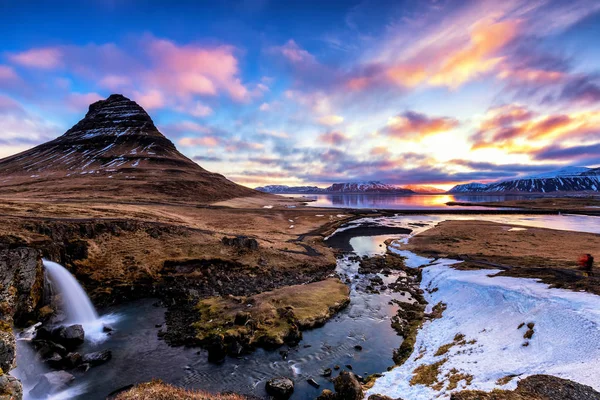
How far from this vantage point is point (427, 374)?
17266 millimetres

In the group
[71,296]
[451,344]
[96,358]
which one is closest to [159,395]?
[96,358]

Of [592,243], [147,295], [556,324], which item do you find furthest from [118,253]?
[592,243]

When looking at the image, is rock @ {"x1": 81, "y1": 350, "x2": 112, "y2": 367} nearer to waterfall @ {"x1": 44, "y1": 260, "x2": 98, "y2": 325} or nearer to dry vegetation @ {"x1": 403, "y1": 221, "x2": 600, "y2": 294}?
waterfall @ {"x1": 44, "y1": 260, "x2": 98, "y2": 325}

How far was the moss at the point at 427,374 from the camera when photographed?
16.3 metres

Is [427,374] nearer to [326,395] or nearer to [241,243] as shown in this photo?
[326,395]

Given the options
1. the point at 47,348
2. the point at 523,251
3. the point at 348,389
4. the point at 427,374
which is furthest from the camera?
the point at 523,251

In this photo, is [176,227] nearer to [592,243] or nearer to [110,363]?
[110,363]

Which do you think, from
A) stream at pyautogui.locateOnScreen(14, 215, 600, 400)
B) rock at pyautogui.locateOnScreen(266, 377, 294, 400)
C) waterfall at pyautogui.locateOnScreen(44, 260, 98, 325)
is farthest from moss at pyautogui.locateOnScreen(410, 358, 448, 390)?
waterfall at pyautogui.locateOnScreen(44, 260, 98, 325)

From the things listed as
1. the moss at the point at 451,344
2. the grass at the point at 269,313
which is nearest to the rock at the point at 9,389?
the grass at the point at 269,313

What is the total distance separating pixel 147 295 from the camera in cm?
3197

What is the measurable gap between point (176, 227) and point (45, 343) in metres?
27.7

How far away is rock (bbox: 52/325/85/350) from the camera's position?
21873mm

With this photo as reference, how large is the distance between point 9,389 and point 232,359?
481 inches

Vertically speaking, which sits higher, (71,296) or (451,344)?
(71,296)
